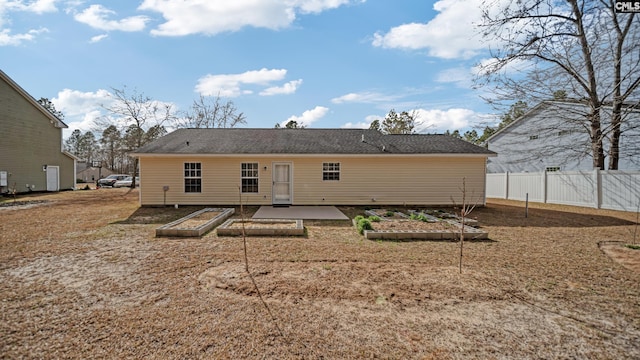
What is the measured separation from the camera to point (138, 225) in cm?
853

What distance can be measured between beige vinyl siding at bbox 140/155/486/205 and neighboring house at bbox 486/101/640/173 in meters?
6.57

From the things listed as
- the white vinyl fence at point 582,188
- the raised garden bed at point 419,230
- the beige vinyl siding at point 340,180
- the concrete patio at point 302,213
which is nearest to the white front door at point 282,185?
the beige vinyl siding at point 340,180

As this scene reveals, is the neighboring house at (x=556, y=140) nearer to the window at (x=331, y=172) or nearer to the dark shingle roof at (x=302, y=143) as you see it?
the dark shingle roof at (x=302, y=143)

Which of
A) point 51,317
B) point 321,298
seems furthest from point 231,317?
point 51,317

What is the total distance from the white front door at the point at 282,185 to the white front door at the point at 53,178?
1929cm

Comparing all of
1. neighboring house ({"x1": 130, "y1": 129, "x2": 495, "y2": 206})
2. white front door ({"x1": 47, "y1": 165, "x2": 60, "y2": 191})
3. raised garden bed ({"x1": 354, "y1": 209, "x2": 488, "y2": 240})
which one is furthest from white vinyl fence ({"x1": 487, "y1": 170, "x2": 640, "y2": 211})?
white front door ({"x1": 47, "y1": 165, "x2": 60, "y2": 191})

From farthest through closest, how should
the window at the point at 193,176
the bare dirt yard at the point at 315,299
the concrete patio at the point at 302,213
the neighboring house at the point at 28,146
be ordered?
1. the neighboring house at the point at 28,146
2. the window at the point at 193,176
3. the concrete patio at the point at 302,213
4. the bare dirt yard at the point at 315,299

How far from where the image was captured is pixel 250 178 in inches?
490

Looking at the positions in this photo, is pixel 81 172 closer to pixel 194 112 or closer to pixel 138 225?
pixel 194 112

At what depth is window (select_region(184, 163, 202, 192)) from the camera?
488 inches

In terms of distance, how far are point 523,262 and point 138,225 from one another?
9.44m

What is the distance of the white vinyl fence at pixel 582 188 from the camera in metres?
11.3

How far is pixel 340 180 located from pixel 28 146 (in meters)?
21.5

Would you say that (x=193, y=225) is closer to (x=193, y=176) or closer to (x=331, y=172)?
(x=193, y=176)
